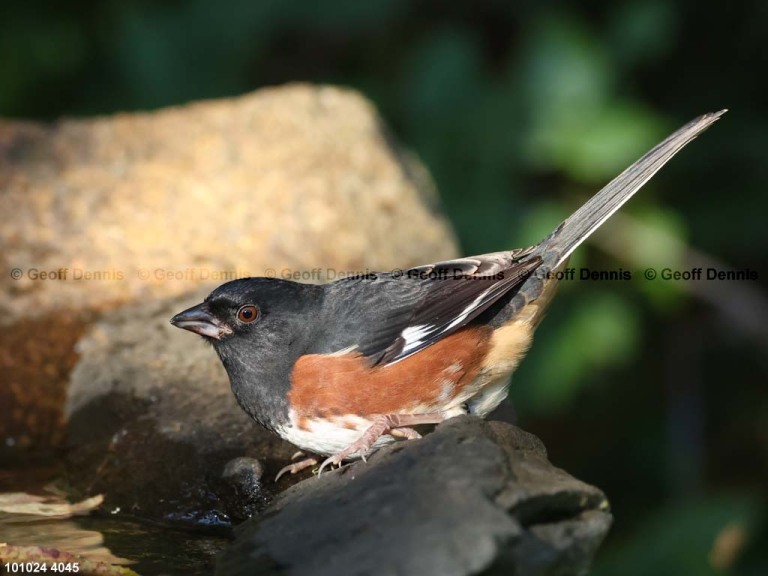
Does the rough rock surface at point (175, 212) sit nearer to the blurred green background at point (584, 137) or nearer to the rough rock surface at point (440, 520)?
the blurred green background at point (584, 137)

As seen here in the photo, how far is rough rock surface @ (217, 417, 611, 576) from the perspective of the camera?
74.8 inches

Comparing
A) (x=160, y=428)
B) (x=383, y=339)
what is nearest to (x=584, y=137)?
A: (x=383, y=339)

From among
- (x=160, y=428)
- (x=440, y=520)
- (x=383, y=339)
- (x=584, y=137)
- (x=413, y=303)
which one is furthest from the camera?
(x=584, y=137)

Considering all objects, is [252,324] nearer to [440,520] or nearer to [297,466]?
[297,466]

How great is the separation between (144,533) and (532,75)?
Answer: 10.2 ft

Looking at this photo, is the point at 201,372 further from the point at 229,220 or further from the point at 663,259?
the point at 663,259

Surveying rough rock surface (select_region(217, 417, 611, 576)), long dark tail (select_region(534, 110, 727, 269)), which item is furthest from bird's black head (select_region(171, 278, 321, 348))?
long dark tail (select_region(534, 110, 727, 269))

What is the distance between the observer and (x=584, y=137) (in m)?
4.76

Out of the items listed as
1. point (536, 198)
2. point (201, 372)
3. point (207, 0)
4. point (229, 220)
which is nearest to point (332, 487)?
point (201, 372)

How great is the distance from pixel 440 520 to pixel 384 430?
81 cm

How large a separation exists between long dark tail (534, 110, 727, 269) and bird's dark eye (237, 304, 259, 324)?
3.15 feet

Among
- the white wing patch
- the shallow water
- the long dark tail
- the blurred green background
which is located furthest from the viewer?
the blurred green background

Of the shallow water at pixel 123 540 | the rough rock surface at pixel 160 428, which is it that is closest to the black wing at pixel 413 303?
the rough rock surface at pixel 160 428

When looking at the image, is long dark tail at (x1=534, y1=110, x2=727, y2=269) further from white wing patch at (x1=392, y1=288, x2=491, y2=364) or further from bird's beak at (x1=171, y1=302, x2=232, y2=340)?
bird's beak at (x1=171, y1=302, x2=232, y2=340)
